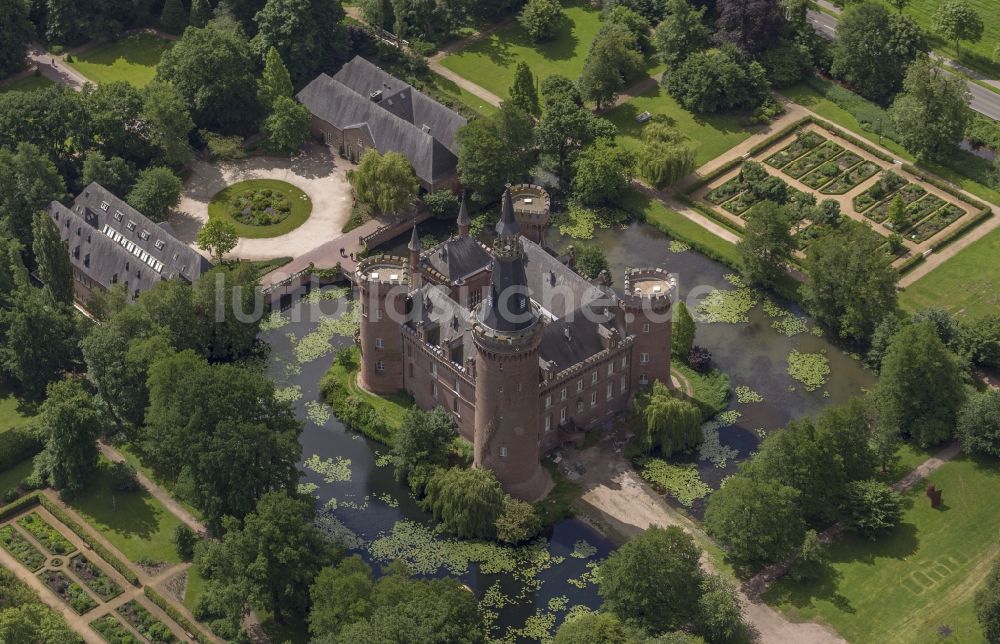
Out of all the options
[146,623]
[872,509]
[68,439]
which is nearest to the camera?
[146,623]

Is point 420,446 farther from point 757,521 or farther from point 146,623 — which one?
point 757,521

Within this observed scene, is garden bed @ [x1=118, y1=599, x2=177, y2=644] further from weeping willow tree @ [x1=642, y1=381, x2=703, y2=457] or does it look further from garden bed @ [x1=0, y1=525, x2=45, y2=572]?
weeping willow tree @ [x1=642, y1=381, x2=703, y2=457]

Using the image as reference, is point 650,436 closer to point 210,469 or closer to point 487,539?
point 487,539

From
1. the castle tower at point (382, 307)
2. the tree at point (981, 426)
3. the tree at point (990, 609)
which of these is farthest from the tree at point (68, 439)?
the tree at point (981, 426)

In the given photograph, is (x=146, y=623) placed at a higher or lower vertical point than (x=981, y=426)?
lower

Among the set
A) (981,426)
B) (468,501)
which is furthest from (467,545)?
(981,426)

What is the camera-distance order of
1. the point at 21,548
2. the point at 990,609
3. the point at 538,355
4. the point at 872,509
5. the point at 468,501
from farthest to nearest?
1. the point at 21,548
2. the point at 872,509
3. the point at 468,501
4. the point at 538,355
5. the point at 990,609
